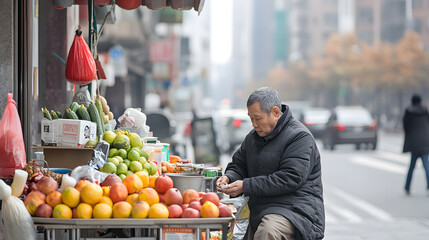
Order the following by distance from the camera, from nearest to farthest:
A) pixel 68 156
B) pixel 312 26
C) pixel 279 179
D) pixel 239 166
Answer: pixel 279 179, pixel 239 166, pixel 68 156, pixel 312 26

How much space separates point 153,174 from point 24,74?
2.38 meters

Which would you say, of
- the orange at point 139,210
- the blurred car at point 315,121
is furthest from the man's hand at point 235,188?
the blurred car at point 315,121

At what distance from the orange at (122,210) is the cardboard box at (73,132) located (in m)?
1.30

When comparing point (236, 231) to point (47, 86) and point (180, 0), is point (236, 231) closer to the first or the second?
point (180, 0)

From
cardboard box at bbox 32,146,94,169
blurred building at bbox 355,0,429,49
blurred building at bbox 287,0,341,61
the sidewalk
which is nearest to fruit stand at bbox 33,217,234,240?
cardboard box at bbox 32,146,94,169

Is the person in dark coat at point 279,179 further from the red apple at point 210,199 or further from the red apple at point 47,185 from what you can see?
the red apple at point 47,185

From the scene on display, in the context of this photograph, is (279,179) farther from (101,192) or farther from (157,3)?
(157,3)

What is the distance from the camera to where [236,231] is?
195 inches

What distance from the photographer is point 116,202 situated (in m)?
4.27

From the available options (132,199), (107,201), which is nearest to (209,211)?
(132,199)

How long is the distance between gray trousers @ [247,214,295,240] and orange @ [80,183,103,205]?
1168 millimetres

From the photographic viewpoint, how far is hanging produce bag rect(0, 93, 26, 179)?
16.5 feet

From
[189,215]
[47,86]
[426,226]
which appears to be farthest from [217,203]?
[426,226]

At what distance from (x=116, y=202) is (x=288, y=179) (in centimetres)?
123
